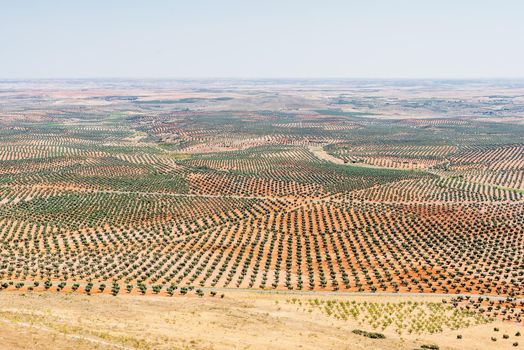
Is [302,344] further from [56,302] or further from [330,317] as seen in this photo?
[56,302]

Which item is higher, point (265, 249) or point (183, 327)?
point (183, 327)

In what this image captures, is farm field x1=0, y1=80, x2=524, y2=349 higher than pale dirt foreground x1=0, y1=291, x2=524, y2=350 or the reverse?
the reverse

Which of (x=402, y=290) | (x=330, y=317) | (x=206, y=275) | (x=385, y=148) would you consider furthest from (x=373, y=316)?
(x=385, y=148)

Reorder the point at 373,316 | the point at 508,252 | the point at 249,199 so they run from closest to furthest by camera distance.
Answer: the point at 373,316
the point at 508,252
the point at 249,199

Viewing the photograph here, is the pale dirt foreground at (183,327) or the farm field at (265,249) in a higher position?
the pale dirt foreground at (183,327)

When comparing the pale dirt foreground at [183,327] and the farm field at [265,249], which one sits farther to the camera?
the farm field at [265,249]

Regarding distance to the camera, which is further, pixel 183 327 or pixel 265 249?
pixel 265 249

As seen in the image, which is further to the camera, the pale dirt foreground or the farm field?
the farm field

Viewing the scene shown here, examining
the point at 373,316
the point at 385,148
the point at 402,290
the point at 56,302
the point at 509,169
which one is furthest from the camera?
the point at 385,148
